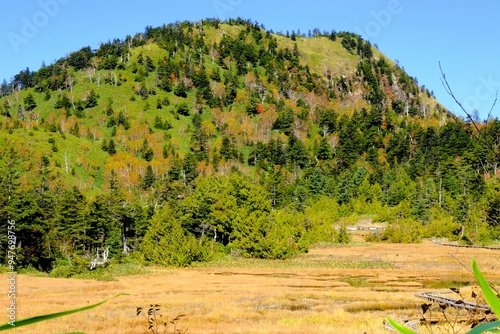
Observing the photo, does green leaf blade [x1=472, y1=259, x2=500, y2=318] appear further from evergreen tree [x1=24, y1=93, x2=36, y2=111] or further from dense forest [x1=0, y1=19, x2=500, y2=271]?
evergreen tree [x1=24, y1=93, x2=36, y2=111]

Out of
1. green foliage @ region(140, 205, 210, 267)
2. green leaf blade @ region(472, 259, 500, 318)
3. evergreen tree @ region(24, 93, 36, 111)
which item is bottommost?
green foliage @ region(140, 205, 210, 267)

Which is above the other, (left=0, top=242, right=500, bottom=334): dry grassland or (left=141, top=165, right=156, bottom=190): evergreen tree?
(left=141, top=165, right=156, bottom=190): evergreen tree

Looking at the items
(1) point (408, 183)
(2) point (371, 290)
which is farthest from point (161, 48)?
(2) point (371, 290)

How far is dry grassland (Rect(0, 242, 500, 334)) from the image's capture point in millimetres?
24000

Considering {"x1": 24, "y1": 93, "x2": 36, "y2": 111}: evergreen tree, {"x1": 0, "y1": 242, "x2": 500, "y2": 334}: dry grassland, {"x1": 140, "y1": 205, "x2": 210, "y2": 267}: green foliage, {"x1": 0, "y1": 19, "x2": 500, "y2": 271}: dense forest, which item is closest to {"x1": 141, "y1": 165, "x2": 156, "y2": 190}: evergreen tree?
{"x1": 0, "y1": 19, "x2": 500, "y2": 271}: dense forest

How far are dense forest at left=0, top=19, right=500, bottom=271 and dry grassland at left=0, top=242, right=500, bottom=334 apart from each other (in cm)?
711

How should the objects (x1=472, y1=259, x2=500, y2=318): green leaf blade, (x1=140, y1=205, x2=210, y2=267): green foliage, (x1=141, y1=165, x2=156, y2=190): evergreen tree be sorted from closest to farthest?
(x1=472, y1=259, x2=500, y2=318): green leaf blade < (x1=140, y1=205, x2=210, y2=267): green foliage < (x1=141, y1=165, x2=156, y2=190): evergreen tree

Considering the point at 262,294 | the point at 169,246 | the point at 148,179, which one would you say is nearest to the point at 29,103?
the point at 148,179

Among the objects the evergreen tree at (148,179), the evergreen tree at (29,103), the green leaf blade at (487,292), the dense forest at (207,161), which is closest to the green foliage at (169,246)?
the dense forest at (207,161)

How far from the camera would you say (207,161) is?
128 m

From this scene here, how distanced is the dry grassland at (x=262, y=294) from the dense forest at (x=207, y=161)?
280 inches

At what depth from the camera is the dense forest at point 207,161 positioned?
61.4m

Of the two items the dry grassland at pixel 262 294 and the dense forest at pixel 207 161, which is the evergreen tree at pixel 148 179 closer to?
the dense forest at pixel 207 161

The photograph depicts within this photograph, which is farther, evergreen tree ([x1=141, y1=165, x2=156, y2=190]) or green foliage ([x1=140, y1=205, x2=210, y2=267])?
evergreen tree ([x1=141, y1=165, x2=156, y2=190])
